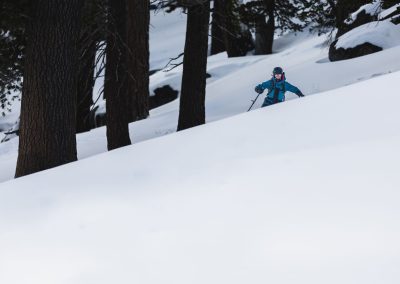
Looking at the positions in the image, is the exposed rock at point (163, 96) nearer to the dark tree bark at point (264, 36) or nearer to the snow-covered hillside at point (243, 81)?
the snow-covered hillside at point (243, 81)

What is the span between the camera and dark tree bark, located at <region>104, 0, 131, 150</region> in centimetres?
839

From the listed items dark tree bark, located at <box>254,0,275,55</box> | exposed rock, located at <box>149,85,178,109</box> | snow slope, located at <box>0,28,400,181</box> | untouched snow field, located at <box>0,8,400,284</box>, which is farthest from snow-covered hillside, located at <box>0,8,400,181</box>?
untouched snow field, located at <box>0,8,400,284</box>

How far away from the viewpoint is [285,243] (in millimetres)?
3035

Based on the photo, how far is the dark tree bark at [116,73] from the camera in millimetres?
8391

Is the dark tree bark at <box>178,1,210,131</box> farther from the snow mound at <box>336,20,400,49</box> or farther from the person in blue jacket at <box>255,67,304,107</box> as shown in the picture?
the snow mound at <box>336,20,400,49</box>

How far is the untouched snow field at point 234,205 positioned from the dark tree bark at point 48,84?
1544 mm

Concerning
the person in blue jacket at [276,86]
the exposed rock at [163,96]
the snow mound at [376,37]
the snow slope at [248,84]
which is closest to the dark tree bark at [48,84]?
the person in blue jacket at [276,86]

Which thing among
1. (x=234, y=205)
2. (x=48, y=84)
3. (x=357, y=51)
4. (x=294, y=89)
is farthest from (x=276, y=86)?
(x=357, y=51)

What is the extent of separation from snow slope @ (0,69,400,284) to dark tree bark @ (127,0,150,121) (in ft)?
24.7

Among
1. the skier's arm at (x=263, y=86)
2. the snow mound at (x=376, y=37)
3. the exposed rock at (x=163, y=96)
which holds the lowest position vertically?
the exposed rock at (x=163, y=96)

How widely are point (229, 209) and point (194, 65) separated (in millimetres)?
6094

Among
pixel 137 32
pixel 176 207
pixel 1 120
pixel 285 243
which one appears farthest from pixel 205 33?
pixel 1 120

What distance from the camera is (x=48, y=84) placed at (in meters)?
6.45

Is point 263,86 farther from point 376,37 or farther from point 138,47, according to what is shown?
point 376,37
